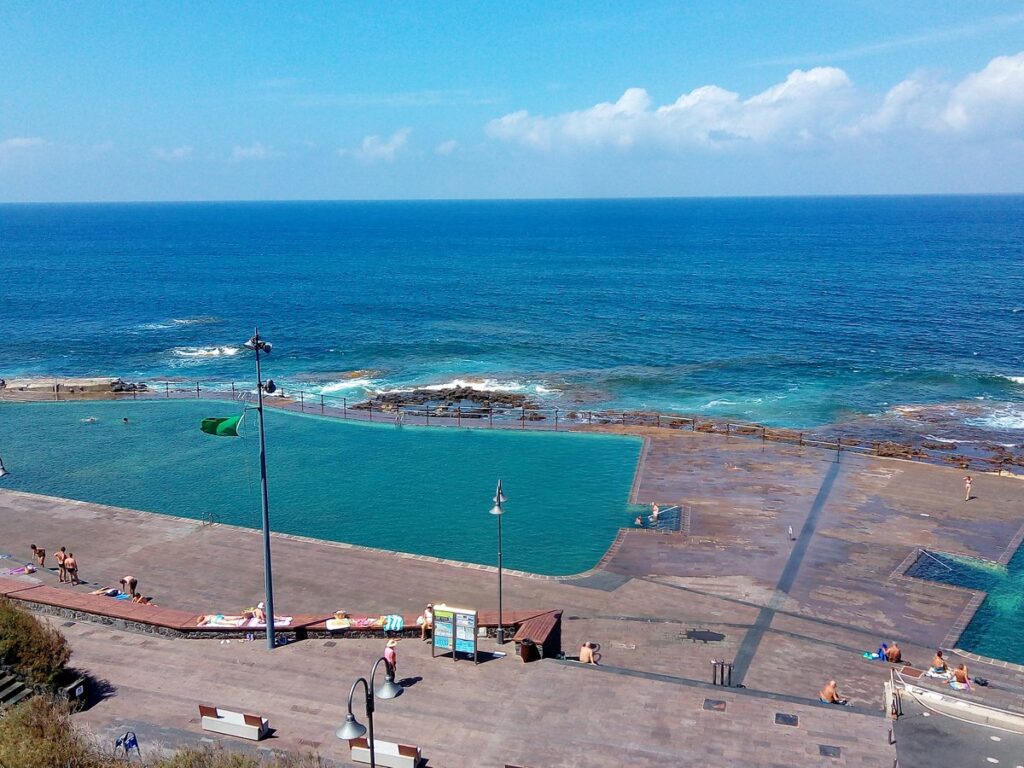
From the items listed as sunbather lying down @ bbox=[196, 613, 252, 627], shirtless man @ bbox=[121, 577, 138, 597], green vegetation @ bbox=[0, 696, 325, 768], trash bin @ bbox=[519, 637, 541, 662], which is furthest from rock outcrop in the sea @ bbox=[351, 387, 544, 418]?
green vegetation @ bbox=[0, 696, 325, 768]

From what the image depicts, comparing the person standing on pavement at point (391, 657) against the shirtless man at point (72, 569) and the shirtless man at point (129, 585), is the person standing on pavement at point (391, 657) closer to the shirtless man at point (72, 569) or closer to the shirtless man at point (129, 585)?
the shirtless man at point (129, 585)

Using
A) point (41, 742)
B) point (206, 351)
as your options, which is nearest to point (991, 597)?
point (41, 742)

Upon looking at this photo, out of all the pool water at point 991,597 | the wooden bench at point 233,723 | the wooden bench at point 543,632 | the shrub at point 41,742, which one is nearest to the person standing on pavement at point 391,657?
the wooden bench at point 233,723

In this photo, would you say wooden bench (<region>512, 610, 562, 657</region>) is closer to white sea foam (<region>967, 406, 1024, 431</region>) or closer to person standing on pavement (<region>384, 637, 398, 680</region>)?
person standing on pavement (<region>384, 637, 398, 680</region>)

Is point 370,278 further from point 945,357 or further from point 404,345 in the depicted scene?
point 945,357

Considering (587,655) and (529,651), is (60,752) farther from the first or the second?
(587,655)

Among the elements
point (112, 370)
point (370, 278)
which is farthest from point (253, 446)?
point (370, 278)
